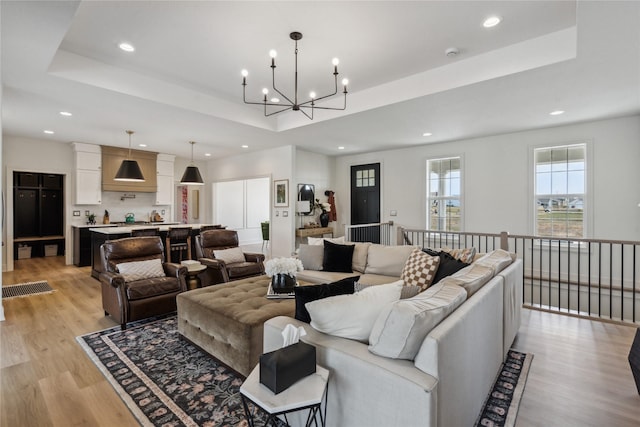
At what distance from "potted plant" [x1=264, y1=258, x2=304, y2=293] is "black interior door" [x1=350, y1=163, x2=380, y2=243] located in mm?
4403

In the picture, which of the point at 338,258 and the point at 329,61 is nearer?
the point at 329,61

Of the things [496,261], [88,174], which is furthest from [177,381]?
[88,174]

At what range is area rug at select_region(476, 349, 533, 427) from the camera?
190 cm

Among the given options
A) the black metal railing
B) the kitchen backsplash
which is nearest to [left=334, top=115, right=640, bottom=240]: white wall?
the black metal railing

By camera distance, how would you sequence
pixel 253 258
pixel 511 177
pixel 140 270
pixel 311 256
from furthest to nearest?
pixel 511 177
pixel 253 258
pixel 311 256
pixel 140 270

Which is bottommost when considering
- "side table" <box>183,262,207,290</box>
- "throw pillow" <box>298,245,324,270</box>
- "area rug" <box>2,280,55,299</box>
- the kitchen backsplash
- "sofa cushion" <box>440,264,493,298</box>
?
"area rug" <box>2,280,55,299</box>

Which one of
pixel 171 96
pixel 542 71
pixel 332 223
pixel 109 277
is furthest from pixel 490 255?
pixel 332 223

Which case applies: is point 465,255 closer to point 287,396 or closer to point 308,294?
point 308,294

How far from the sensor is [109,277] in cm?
336

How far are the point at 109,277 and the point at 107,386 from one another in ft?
4.74

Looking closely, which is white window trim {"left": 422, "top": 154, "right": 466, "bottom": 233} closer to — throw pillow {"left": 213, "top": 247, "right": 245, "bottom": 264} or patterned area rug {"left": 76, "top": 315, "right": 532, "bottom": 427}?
patterned area rug {"left": 76, "top": 315, "right": 532, "bottom": 427}

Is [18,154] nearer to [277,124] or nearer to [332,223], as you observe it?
[277,124]

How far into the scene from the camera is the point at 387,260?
386 cm

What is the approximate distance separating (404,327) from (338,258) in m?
2.69
